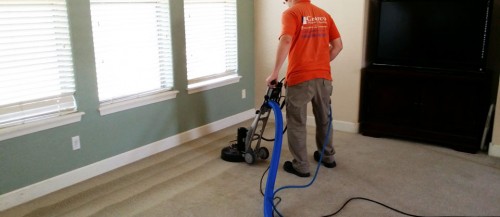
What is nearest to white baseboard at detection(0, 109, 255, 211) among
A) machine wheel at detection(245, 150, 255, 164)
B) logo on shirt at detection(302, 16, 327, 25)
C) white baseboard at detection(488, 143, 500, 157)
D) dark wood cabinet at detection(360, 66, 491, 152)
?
machine wheel at detection(245, 150, 255, 164)

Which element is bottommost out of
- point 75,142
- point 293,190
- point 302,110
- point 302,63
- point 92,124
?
point 293,190

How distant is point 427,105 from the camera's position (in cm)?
397

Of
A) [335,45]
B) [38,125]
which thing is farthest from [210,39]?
[38,125]

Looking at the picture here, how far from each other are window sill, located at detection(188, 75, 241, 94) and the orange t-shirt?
1.25m

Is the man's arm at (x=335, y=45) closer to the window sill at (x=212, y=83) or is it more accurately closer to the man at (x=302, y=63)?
the man at (x=302, y=63)

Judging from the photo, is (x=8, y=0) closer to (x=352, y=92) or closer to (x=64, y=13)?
(x=64, y=13)

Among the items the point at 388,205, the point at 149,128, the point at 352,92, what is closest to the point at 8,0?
the point at 149,128

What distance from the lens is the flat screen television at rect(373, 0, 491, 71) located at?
3.69 meters

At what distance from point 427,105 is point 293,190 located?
5.74 ft

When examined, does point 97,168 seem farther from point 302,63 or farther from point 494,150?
point 494,150

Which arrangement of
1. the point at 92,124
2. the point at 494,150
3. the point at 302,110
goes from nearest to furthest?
the point at 302,110, the point at 92,124, the point at 494,150

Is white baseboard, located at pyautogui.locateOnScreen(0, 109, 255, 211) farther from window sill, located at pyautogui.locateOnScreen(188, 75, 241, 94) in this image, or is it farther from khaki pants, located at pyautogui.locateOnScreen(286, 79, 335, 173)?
khaki pants, located at pyautogui.locateOnScreen(286, 79, 335, 173)

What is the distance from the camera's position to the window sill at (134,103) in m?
3.32

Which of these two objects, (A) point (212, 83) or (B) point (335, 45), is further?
(A) point (212, 83)
